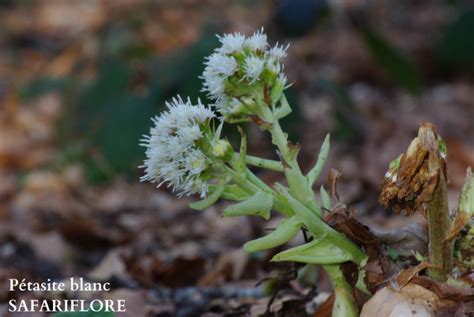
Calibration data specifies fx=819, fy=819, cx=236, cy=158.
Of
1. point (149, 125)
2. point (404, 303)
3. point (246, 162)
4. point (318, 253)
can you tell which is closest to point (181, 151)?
point (246, 162)

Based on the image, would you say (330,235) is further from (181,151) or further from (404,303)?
(181,151)

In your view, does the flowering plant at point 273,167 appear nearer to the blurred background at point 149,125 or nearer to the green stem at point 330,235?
the green stem at point 330,235

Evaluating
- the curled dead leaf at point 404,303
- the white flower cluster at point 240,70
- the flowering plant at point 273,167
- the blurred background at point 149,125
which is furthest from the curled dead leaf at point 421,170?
the blurred background at point 149,125

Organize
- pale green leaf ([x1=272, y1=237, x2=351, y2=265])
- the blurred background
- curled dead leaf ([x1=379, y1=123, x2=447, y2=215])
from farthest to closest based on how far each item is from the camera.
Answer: the blurred background → pale green leaf ([x1=272, y1=237, x2=351, y2=265]) → curled dead leaf ([x1=379, y1=123, x2=447, y2=215])

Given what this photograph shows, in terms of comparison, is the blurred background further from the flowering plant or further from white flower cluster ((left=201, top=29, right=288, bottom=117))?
white flower cluster ((left=201, top=29, right=288, bottom=117))

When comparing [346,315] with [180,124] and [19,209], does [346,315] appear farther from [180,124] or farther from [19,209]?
[19,209]

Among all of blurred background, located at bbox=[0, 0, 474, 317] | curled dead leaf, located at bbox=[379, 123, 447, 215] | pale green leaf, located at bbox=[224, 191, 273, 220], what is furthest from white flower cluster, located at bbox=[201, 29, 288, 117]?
blurred background, located at bbox=[0, 0, 474, 317]
